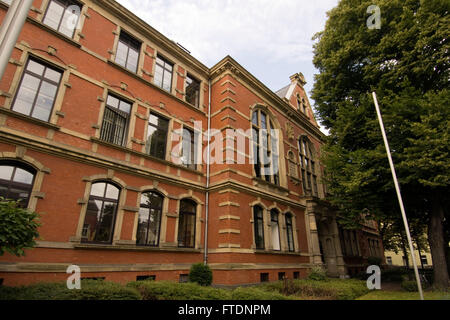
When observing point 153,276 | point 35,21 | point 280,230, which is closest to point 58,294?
point 153,276

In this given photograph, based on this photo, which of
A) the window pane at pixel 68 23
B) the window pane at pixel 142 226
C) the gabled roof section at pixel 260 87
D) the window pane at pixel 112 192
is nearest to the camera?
the window pane at pixel 112 192

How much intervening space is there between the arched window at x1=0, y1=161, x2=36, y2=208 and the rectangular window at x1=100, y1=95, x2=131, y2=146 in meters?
3.17

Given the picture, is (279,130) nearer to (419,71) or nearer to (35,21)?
(419,71)

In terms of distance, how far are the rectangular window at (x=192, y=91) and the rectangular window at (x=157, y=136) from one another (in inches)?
130

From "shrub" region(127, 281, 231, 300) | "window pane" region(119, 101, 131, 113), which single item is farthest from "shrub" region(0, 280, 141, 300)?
"window pane" region(119, 101, 131, 113)

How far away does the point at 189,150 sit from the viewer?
47.3 ft

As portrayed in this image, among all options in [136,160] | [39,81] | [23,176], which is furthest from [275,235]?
[39,81]

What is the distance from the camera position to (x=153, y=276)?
10.6 metres

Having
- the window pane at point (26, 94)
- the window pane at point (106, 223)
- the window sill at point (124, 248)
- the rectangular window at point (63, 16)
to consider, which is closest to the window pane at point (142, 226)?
the window sill at point (124, 248)

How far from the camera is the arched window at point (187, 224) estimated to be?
1243cm

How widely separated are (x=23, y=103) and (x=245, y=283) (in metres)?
12.6

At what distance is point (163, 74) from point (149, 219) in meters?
8.76

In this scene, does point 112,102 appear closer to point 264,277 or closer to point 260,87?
point 260,87

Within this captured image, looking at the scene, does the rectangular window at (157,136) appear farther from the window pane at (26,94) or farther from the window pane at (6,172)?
the window pane at (6,172)
